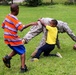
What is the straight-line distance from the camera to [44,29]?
8.20 m

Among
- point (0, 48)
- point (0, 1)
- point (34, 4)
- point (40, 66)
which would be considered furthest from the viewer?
point (0, 1)

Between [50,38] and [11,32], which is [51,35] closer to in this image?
[50,38]

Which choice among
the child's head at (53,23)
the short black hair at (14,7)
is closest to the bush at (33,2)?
the child's head at (53,23)

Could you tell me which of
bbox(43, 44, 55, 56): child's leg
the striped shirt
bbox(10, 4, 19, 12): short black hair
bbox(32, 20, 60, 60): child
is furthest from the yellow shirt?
bbox(10, 4, 19, 12): short black hair

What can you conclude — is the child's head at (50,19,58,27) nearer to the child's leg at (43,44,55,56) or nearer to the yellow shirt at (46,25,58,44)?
the yellow shirt at (46,25,58,44)

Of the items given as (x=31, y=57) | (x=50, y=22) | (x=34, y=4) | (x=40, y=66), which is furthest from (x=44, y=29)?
(x=34, y=4)

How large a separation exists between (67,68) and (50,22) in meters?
1.63

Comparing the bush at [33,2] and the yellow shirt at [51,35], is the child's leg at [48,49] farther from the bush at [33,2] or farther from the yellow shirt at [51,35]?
the bush at [33,2]

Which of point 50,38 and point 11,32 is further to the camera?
point 50,38

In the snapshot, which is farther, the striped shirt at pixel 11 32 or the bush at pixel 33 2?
the bush at pixel 33 2

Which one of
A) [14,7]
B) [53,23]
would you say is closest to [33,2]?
[53,23]

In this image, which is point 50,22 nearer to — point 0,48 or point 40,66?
point 40,66

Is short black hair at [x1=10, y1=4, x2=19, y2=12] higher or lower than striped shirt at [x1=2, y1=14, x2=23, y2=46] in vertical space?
higher

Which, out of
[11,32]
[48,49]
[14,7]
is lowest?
[48,49]
